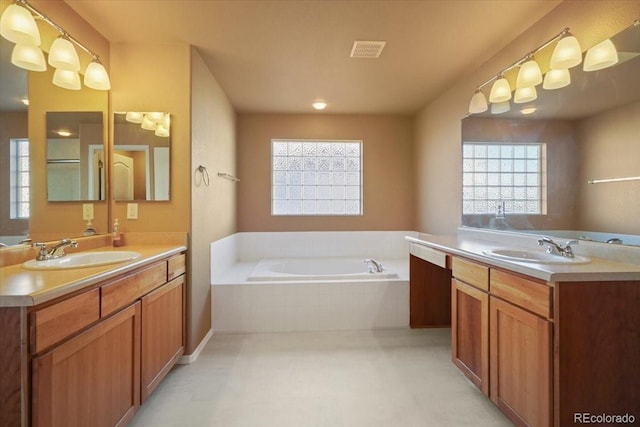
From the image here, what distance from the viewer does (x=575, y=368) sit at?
117 cm

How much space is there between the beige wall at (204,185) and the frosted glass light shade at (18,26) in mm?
872

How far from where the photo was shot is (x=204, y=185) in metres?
2.47

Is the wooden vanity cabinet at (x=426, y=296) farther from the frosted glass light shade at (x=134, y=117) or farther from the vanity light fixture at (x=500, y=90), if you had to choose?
the frosted glass light shade at (x=134, y=117)

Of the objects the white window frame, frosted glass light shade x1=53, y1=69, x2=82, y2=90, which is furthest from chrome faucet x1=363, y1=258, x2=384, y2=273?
frosted glass light shade x1=53, y1=69, x2=82, y2=90

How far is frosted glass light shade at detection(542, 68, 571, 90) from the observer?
5.50 ft

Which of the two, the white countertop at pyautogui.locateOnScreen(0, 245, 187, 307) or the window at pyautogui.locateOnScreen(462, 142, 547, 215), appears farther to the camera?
the window at pyautogui.locateOnScreen(462, 142, 547, 215)

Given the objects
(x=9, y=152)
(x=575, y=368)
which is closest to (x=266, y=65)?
(x=9, y=152)

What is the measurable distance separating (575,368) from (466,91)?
226 cm

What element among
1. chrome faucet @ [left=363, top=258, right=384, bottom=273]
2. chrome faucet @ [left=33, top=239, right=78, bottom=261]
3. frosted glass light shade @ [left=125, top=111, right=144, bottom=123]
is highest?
frosted glass light shade @ [left=125, top=111, right=144, bottom=123]

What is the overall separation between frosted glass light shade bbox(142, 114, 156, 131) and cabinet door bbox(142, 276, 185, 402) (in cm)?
108

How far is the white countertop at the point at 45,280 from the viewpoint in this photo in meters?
0.91

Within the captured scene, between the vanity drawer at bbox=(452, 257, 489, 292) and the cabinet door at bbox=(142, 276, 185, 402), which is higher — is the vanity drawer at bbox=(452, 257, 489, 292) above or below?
above

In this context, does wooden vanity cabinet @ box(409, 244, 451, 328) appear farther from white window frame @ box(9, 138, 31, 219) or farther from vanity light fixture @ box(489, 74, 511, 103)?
white window frame @ box(9, 138, 31, 219)

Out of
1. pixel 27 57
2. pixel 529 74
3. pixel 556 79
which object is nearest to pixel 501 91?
pixel 529 74
